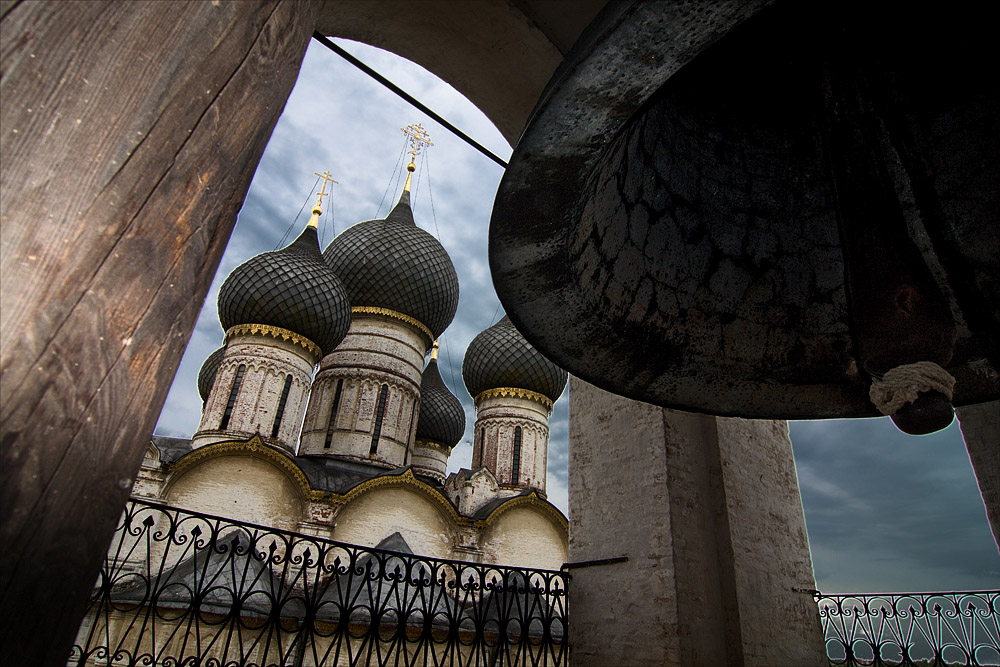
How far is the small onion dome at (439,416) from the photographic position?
2148 cm

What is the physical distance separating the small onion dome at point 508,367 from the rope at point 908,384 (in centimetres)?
1853

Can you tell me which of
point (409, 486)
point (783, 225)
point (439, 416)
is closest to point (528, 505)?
point (409, 486)

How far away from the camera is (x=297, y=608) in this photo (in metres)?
10.3

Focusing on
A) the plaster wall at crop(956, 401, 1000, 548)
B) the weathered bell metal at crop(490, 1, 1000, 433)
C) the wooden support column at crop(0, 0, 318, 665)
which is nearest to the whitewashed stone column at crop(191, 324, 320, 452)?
the plaster wall at crop(956, 401, 1000, 548)

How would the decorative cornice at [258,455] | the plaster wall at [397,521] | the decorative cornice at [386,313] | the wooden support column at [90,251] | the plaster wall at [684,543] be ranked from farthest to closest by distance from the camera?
the decorative cornice at [386,313], the plaster wall at [397,521], the decorative cornice at [258,455], the plaster wall at [684,543], the wooden support column at [90,251]

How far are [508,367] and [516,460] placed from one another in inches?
120

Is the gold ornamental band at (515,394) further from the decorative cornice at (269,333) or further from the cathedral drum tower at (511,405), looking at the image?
the decorative cornice at (269,333)

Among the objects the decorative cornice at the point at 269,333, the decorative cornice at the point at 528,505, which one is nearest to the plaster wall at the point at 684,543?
the decorative cornice at the point at 528,505

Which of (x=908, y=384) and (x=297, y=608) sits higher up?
(x=297, y=608)

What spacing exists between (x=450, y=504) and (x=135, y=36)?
1543cm

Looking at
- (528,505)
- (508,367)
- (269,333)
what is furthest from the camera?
(508,367)

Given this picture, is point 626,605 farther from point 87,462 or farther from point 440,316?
point 440,316

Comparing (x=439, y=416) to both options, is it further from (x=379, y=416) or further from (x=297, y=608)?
(x=297, y=608)

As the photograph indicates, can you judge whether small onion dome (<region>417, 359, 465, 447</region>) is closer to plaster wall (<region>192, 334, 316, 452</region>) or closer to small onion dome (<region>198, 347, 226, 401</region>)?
plaster wall (<region>192, 334, 316, 452</region>)
